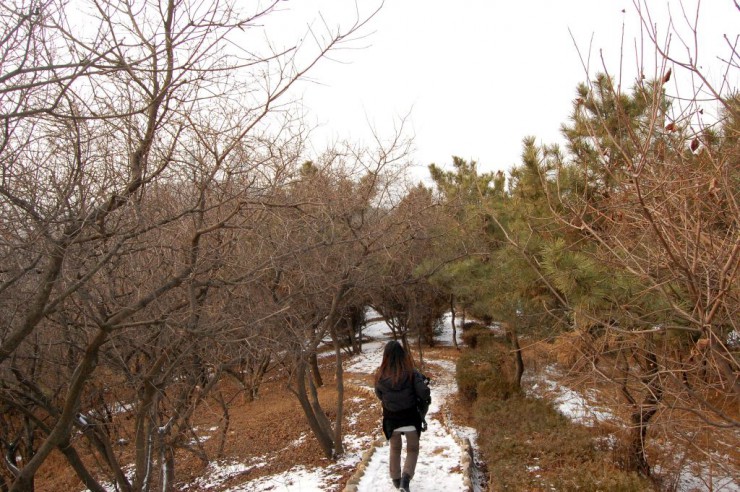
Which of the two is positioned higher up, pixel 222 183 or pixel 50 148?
pixel 50 148

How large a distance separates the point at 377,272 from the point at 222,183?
4.22m

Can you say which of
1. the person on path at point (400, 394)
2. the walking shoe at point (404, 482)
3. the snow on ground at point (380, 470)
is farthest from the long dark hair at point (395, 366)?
the snow on ground at point (380, 470)

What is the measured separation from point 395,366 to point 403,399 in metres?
0.30

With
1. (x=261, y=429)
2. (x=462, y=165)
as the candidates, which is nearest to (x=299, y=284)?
(x=261, y=429)

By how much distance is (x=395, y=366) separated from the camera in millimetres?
4488

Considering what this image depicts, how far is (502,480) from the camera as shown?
4723 mm

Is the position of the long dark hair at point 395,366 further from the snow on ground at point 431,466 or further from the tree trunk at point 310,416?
the tree trunk at point 310,416

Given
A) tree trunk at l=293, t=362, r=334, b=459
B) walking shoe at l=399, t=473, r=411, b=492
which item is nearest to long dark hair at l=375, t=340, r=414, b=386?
walking shoe at l=399, t=473, r=411, b=492

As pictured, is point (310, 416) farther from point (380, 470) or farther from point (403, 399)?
point (403, 399)

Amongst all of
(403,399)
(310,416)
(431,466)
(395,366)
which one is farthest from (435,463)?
(310,416)

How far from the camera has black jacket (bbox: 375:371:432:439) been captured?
175 inches

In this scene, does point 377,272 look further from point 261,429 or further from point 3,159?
point 261,429

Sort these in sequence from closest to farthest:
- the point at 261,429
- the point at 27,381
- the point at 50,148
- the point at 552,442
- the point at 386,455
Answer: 1. the point at 50,148
2. the point at 27,381
3. the point at 552,442
4. the point at 386,455
5. the point at 261,429

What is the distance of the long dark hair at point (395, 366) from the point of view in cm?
444
